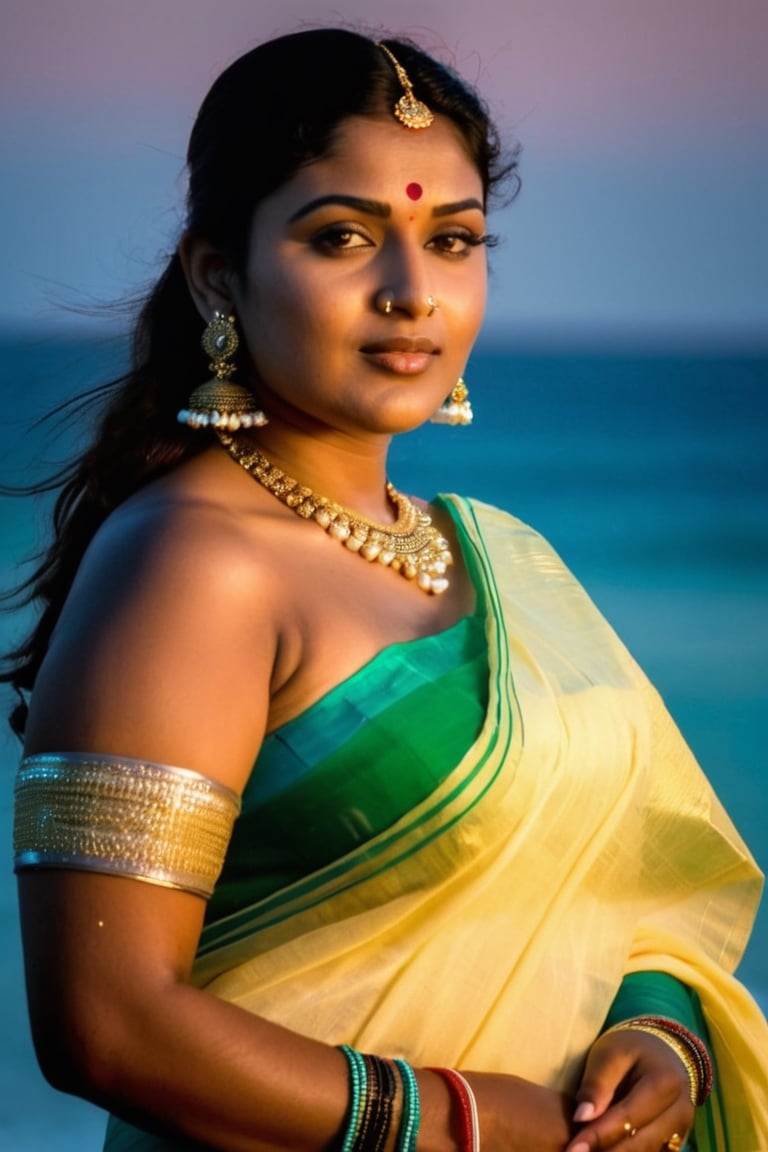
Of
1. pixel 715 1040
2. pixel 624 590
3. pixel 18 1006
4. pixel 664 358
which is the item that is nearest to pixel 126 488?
pixel 715 1040

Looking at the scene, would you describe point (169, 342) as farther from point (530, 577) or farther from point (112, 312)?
point (530, 577)

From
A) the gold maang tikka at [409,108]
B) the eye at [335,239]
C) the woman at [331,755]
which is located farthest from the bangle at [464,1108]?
the gold maang tikka at [409,108]

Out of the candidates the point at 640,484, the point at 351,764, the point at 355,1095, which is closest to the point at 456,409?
the point at 351,764

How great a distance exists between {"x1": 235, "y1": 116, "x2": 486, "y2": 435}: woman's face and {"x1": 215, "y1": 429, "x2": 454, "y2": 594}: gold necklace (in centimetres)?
7

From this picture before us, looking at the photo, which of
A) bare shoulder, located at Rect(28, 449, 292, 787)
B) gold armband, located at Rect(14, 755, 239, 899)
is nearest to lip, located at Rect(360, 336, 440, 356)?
bare shoulder, located at Rect(28, 449, 292, 787)

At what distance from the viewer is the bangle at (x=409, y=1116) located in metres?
1.44

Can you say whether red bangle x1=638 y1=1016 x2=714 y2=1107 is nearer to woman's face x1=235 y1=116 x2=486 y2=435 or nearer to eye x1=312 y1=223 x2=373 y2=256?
woman's face x1=235 y1=116 x2=486 y2=435

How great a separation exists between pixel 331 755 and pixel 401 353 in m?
0.37

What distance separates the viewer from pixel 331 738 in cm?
152

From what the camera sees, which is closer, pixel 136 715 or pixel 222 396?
pixel 136 715

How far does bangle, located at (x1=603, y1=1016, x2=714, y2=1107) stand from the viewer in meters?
1.70

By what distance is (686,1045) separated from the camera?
1.72 metres

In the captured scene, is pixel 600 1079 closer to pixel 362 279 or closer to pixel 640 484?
pixel 362 279

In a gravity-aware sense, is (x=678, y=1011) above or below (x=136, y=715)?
below
